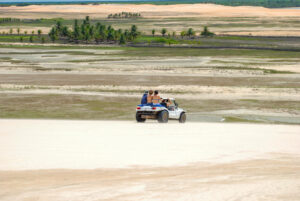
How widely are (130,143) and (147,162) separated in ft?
12.0

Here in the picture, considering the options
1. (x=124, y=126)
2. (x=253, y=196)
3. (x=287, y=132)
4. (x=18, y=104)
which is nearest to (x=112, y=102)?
(x=18, y=104)

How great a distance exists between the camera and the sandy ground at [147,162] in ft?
46.2

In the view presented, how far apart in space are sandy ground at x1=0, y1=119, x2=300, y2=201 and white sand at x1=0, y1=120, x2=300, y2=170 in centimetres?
3

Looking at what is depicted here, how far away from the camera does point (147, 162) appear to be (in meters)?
18.3

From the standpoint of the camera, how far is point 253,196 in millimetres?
13438

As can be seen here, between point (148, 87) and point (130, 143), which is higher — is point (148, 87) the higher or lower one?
the lower one

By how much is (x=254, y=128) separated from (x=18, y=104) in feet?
56.6

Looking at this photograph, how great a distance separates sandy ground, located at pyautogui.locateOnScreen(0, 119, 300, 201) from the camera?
46.2ft

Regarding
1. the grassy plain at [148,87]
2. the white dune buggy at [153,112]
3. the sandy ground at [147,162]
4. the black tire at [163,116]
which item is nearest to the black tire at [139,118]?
the white dune buggy at [153,112]

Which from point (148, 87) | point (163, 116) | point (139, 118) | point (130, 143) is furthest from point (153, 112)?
point (148, 87)

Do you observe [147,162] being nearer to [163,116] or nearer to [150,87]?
[163,116]

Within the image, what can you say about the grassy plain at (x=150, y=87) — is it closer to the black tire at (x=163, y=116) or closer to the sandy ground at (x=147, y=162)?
the black tire at (x=163, y=116)

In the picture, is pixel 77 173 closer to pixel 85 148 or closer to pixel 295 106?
pixel 85 148

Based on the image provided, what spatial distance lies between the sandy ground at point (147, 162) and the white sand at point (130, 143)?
0.03 metres
